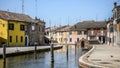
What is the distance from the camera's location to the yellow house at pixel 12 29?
6688 centimetres

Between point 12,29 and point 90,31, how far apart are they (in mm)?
48206

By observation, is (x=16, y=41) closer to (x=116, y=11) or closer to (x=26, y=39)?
(x=26, y=39)

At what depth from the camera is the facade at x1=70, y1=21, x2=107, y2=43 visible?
110188 mm

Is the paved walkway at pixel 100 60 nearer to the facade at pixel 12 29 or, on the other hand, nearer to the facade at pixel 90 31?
the facade at pixel 12 29

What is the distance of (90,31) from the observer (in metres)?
111

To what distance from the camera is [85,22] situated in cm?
11769

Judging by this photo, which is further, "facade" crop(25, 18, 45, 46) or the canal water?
"facade" crop(25, 18, 45, 46)

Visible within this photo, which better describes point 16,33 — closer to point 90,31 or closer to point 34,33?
point 34,33

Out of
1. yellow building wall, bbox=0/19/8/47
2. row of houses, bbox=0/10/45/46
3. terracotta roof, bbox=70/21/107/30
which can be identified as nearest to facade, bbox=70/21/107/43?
terracotta roof, bbox=70/21/107/30

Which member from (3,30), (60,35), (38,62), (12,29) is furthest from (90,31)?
(38,62)

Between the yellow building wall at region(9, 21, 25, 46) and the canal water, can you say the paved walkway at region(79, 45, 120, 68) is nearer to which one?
the canal water

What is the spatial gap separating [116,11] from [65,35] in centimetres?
5404

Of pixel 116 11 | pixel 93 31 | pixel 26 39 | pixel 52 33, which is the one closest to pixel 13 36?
pixel 26 39

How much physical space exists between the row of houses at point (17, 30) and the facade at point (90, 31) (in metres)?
32.1
